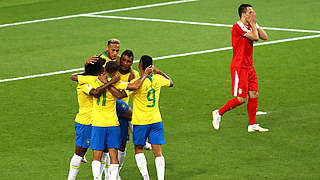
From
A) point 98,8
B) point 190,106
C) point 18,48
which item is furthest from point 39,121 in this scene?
point 98,8

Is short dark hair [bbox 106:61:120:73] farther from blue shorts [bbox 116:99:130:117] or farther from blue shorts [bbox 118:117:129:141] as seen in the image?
blue shorts [bbox 118:117:129:141]

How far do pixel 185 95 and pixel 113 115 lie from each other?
6592 millimetres

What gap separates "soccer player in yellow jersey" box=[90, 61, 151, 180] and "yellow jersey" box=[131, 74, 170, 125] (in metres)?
0.22

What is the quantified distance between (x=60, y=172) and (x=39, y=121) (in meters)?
3.40

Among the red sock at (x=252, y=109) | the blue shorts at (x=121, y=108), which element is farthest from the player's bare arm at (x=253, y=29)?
the blue shorts at (x=121, y=108)

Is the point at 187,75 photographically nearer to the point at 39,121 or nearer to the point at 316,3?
the point at 39,121

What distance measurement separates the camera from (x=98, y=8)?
30.1m

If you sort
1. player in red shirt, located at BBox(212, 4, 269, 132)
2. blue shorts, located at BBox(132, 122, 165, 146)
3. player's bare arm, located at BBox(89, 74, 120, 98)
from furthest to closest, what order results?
player in red shirt, located at BBox(212, 4, 269, 132) → blue shorts, located at BBox(132, 122, 165, 146) → player's bare arm, located at BBox(89, 74, 120, 98)

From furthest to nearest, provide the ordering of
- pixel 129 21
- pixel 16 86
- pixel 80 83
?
pixel 129 21
pixel 16 86
pixel 80 83

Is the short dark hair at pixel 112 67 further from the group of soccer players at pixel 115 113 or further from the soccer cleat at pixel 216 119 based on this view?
the soccer cleat at pixel 216 119

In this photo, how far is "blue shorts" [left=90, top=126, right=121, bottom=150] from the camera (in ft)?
39.4

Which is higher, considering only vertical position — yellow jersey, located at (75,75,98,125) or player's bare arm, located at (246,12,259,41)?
player's bare arm, located at (246,12,259,41)

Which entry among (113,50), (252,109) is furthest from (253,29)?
(113,50)

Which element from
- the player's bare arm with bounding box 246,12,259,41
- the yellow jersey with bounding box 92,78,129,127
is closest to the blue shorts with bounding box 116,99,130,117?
the yellow jersey with bounding box 92,78,129,127
